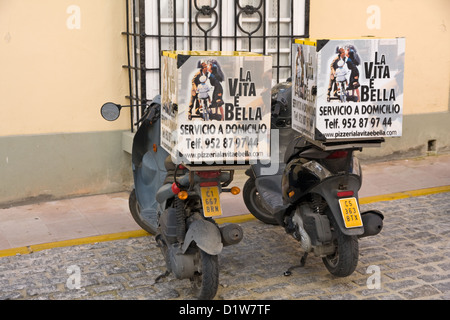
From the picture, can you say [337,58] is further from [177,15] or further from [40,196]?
[40,196]

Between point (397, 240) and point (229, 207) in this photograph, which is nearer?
point (397, 240)

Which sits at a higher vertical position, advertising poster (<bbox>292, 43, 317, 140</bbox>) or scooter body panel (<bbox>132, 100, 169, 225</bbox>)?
advertising poster (<bbox>292, 43, 317, 140</bbox>)

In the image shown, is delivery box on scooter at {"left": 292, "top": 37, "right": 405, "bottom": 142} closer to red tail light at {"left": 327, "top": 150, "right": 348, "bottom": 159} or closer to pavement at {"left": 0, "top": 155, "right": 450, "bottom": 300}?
red tail light at {"left": 327, "top": 150, "right": 348, "bottom": 159}

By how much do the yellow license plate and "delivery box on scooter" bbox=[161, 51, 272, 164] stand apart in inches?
31.3

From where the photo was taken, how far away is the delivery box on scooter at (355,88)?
192 inches

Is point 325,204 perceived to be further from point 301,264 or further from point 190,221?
point 190,221

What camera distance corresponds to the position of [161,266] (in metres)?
5.68

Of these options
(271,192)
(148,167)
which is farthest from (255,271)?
(148,167)

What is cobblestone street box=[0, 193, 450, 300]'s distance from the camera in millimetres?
5148

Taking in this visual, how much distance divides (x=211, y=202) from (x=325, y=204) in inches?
39.5

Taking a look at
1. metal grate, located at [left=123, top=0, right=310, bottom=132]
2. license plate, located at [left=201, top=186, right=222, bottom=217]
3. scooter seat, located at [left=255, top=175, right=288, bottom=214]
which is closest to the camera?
license plate, located at [left=201, top=186, right=222, bottom=217]

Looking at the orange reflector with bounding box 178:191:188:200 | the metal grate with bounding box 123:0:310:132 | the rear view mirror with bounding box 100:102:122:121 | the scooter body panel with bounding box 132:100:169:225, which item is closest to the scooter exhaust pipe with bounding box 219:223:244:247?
the orange reflector with bounding box 178:191:188:200
